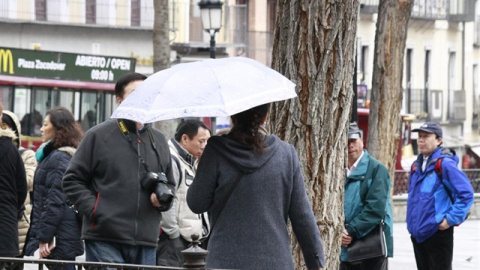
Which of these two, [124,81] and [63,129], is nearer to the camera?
[124,81]

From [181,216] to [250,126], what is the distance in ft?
10.3

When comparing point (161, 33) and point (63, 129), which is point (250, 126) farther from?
point (161, 33)

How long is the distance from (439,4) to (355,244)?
47774mm

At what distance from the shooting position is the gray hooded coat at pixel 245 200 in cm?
646

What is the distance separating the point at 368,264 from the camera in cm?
1052

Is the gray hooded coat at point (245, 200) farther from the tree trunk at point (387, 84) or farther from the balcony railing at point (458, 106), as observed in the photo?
the balcony railing at point (458, 106)

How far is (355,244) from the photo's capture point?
10.4 metres

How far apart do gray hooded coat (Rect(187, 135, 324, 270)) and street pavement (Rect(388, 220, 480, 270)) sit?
35.2 feet

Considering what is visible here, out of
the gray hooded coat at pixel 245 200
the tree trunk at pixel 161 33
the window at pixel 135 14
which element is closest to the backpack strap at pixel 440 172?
the gray hooded coat at pixel 245 200

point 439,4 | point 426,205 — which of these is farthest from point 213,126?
A: point 439,4

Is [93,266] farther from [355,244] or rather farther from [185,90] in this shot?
[355,244]

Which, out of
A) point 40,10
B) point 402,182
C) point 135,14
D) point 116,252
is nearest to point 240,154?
point 116,252

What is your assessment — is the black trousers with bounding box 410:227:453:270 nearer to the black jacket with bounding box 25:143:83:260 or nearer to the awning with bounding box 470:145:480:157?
the black jacket with bounding box 25:143:83:260

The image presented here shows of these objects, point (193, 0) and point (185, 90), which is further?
point (193, 0)
